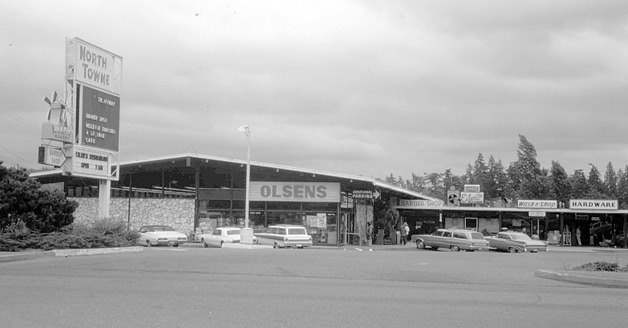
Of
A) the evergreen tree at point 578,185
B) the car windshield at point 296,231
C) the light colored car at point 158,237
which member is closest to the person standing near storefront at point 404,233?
the car windshield at point 296,231

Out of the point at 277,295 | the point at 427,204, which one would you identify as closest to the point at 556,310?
the point at 277,295

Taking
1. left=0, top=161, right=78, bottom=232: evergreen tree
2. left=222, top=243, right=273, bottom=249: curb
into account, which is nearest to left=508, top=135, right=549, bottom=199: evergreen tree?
left=222, top=243, right=273, bottom=249: curb

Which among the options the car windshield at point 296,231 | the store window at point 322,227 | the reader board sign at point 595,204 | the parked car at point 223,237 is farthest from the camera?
the reader board sign at point 595,204

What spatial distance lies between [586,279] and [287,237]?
76.1 ft

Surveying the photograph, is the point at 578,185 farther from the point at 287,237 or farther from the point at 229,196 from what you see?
the point at 287,237

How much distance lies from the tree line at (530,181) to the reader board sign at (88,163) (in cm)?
3728

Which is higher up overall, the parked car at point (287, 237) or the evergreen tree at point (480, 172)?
the evergreen tree at point (480, 172)

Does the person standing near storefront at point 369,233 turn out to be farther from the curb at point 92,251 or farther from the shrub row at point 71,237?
the curb at point 92,251

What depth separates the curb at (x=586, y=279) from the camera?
56.4 feet

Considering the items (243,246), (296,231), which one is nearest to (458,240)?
(296,231)

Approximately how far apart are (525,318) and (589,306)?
2.38m

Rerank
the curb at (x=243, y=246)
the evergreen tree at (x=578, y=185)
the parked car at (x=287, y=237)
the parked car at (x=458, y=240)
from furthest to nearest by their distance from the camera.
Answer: the evergreen tree at (x=578, y=185) → the parked car at (x=458, y=240) → the parked car at (x=287, y=237) → the curb at (x=243, y=246)

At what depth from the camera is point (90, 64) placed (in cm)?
2873

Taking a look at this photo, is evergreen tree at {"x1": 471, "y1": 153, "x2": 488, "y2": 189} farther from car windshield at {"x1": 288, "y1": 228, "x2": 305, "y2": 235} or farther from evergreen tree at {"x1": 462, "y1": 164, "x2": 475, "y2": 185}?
car windshield at {"x1": 288, "y1": 228, "x2": 305, "y2": 235}
